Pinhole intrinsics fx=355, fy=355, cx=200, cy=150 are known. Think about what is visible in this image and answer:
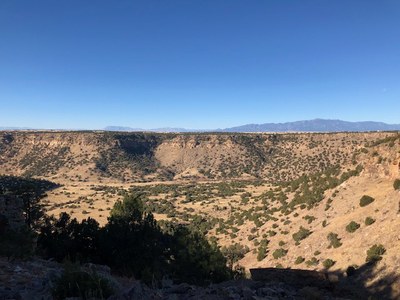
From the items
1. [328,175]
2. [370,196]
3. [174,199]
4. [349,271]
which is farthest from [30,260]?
[174,199]

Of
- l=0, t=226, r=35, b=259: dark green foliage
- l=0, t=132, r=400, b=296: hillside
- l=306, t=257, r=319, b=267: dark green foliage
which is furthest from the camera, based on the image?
l=0, t=132, r=400, b=296: hillside

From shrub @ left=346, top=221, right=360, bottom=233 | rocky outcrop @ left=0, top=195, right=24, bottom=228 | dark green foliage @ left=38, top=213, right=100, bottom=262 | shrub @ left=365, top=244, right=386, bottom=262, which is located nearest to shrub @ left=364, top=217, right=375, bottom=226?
shrub @ left=346, top=221, right=360, bottom=233

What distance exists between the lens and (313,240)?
3203 centimetres

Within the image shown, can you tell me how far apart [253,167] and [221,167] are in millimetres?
13724

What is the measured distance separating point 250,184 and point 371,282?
78693 millimetres

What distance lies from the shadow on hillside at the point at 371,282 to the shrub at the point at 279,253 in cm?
773

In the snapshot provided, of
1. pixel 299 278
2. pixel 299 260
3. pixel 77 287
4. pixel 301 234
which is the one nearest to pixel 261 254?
pixel 301 234

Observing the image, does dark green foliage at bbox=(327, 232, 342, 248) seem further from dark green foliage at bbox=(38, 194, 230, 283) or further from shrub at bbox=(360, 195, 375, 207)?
dark green foliage at bbox=(38, 194, 230, 283)

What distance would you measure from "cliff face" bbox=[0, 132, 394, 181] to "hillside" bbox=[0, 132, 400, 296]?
0.43 meters

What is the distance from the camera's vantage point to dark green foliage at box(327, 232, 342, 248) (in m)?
28.9

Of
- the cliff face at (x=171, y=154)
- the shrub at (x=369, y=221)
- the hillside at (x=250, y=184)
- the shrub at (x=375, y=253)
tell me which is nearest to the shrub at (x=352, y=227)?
the hillside at (x=250, y=184)

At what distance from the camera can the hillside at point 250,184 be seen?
3045 centimetres

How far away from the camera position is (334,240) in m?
29.5

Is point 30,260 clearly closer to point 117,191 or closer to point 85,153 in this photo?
point 117,191
